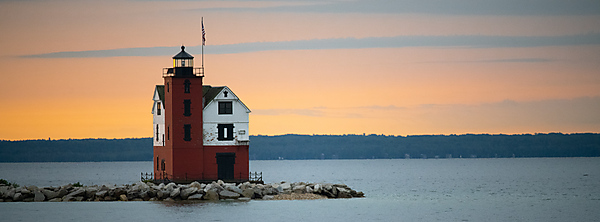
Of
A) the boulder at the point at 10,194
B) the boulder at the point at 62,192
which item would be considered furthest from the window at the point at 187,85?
the boulder at the point at 10,194

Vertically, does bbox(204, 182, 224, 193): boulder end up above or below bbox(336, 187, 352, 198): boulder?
above

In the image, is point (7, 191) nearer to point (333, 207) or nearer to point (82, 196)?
point (82, 196)

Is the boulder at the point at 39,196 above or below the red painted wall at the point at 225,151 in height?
below

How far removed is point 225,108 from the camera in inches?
2276

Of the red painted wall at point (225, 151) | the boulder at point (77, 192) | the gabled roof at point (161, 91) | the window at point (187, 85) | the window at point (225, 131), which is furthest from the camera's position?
the gabled roof at point (161, 91)

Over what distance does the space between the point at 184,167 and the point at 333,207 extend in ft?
33.1

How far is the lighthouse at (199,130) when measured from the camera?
56656mm

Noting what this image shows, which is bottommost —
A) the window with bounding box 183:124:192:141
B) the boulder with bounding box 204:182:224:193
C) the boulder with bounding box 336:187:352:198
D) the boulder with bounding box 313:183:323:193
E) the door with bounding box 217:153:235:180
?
the boulder with bounding box 336:187:352:198

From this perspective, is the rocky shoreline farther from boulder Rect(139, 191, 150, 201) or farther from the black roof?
the black roof

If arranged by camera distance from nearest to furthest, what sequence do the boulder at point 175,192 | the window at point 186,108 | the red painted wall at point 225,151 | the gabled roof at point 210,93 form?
the boulder at point 175,192 < the window at point 186,108 < the red painted wall at point 225,151 < the gabled roof at point 210,93

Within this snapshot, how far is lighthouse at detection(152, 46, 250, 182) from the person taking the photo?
56656 millimetres

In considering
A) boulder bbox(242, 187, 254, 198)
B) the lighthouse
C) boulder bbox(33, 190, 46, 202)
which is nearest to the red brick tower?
the lighthouse

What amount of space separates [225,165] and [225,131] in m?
2.26

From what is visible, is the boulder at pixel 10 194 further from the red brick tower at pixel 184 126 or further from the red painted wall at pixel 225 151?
the red painted wall at pixel 225 151
